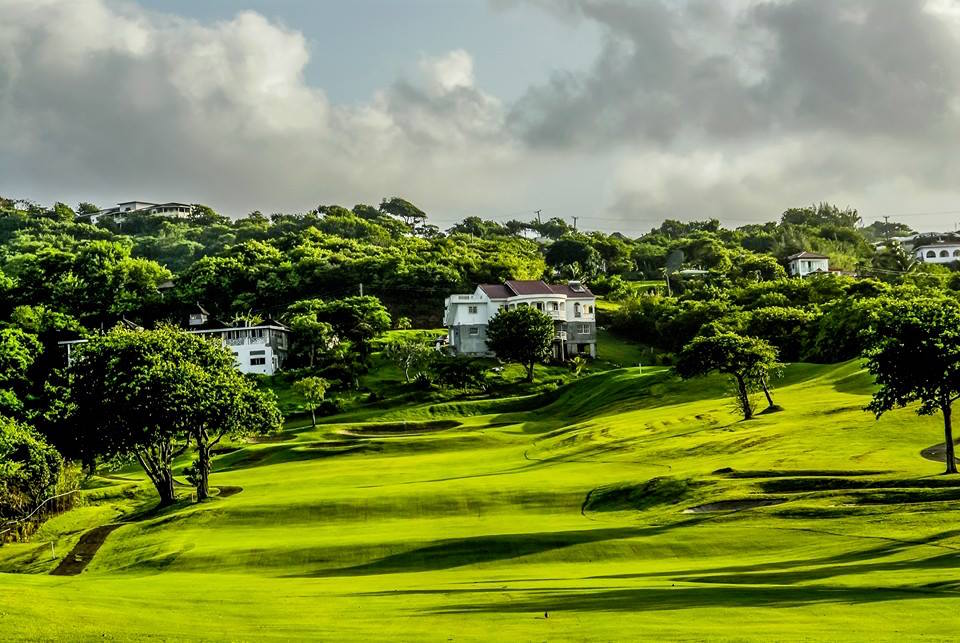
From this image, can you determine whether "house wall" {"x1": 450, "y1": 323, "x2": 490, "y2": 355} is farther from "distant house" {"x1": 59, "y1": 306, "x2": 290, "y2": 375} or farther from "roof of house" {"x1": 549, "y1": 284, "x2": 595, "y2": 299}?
"distant house" {"x1": 59, "y1": 306, "x2": 290, "y2": 375}

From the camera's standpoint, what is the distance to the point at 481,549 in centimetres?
3791

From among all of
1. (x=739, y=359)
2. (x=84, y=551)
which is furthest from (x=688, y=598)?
(x=739, y=359)

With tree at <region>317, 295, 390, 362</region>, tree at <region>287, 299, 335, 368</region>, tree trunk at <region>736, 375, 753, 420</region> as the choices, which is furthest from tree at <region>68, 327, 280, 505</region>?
tree at <region>317, 295, 390, 362</region>

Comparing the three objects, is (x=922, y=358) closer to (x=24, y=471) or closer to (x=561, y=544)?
(x=561, y=544)

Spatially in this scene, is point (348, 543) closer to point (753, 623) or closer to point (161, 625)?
point (161, 625)

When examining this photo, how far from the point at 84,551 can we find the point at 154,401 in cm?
1398

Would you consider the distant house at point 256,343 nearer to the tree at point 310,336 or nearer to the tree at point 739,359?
the tree at point 310,336

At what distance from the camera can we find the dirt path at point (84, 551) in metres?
44.9

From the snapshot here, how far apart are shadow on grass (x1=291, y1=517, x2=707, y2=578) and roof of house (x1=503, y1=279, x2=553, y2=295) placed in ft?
328

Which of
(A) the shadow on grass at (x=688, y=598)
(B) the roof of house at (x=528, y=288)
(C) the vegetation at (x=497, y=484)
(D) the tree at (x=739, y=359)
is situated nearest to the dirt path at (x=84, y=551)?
(C) the vegetation at (x=497, y=484)

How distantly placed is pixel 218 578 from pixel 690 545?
16.7 metres

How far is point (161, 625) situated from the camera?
22625 millimetres

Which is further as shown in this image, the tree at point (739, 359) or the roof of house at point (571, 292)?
the roof of house at point (571, 292)

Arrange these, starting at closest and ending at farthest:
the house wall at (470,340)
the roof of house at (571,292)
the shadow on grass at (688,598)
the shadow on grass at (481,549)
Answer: the shadow on grass at (688,598) < the shadow on grass at (481,549) < the house wall at (470,340) < the roof of house at (571,292)
